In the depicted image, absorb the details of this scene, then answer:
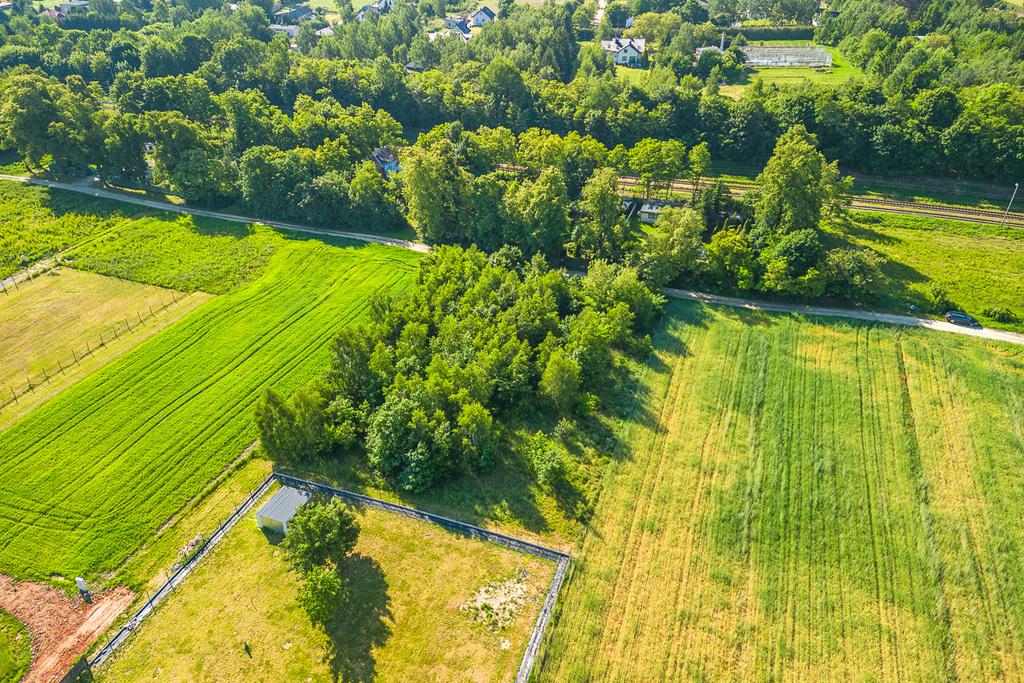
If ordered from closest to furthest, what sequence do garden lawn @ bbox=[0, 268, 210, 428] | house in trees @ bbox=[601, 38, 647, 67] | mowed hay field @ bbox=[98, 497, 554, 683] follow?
mowed hay field @ bbox=[98, 497, 554, 683] → garden lawn @ bbox=[0, 268, 210, 428] → house in trees @ bbox=[601, 38, 647, 67]

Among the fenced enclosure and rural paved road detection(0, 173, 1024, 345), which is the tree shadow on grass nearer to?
rural paved road detection(0, 173, 1024, 345)

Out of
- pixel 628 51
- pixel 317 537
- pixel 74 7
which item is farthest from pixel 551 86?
pixel 74 7

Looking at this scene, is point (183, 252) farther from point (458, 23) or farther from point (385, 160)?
point (458, 23)

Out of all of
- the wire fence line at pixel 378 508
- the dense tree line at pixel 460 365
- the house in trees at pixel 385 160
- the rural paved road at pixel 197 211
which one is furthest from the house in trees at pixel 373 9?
the wire fence line at pixel 378 508

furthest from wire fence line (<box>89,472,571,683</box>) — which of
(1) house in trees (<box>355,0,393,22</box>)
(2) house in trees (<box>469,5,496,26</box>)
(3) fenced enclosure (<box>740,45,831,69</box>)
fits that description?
(2) house in trees (<box>469,5,496,26</box>)

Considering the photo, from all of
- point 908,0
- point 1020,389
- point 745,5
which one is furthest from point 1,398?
point 908,0

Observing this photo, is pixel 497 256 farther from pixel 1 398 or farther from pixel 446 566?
pixel 1 398
